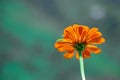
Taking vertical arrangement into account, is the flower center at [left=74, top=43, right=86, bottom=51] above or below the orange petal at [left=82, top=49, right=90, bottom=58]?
above

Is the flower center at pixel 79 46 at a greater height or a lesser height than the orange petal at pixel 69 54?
greater

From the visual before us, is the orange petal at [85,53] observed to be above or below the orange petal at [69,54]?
above

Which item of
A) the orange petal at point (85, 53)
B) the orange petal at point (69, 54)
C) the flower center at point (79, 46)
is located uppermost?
the flower center at point (79, 46)

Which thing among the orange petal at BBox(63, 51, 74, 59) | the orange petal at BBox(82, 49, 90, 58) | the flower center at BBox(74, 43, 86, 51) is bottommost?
the orange petal at BBox(63, 51, 74, 59)
